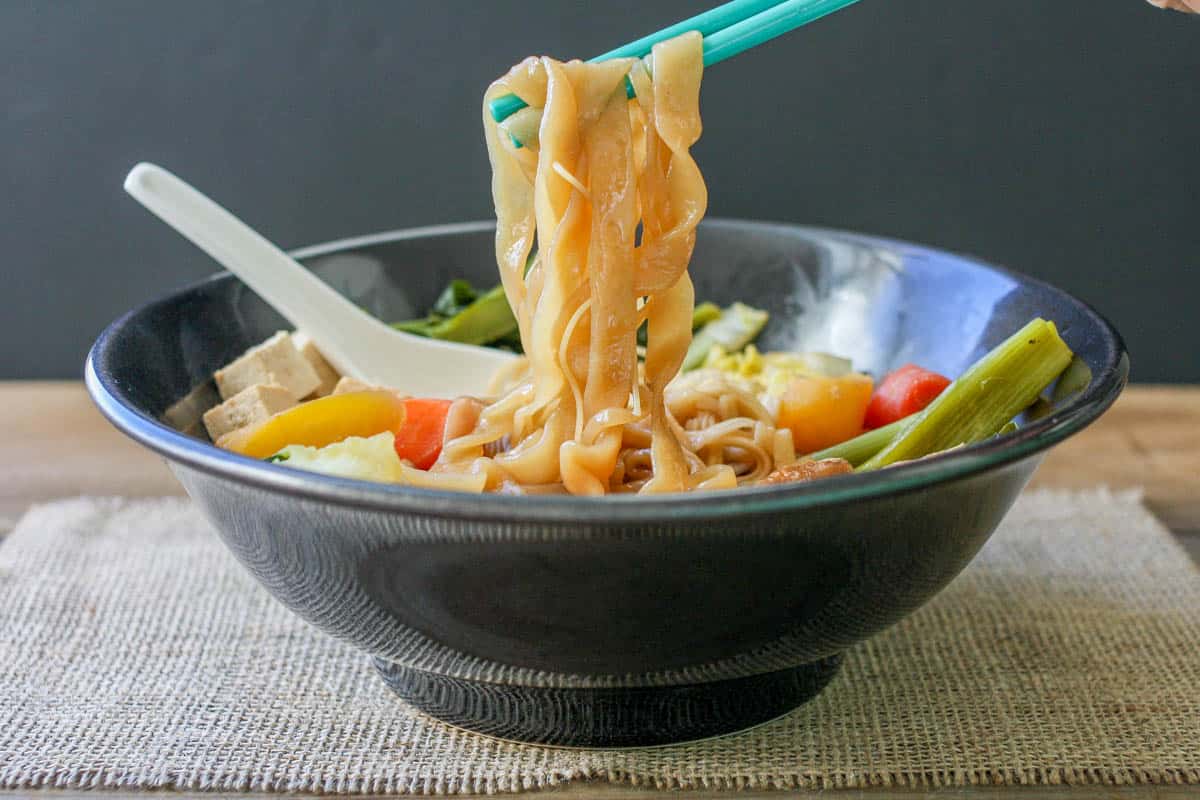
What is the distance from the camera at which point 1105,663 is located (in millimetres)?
1509

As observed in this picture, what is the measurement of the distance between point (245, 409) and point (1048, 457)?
1480mm

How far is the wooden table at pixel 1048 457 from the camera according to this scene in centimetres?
212

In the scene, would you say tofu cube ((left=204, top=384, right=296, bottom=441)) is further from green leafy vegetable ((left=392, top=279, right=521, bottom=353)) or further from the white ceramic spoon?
Result: green leafy vegetable ((left=392, top=279, right=521, bottom=353))

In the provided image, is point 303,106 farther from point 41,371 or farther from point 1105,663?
point 1105,663

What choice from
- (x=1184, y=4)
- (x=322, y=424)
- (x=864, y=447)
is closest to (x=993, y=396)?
(x=864, y=447)

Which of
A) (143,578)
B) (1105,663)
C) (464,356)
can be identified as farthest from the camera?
(464,356)

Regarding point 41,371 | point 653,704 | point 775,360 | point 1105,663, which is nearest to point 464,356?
point 775,360

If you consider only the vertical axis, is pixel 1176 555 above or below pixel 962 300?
below

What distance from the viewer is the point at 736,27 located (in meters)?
1.37

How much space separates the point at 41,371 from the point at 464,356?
63.6 inches

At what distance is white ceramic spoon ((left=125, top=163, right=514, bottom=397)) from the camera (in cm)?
180

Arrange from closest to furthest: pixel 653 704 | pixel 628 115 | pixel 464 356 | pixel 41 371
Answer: pixel 653 704 < pixel 628 115 < pixel 464 356 < pixel 41 371

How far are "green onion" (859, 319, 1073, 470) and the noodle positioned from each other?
0.90ft

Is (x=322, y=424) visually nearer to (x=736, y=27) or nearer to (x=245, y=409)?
(x=245, y=409)
